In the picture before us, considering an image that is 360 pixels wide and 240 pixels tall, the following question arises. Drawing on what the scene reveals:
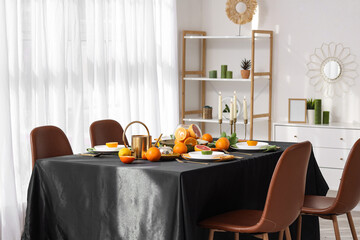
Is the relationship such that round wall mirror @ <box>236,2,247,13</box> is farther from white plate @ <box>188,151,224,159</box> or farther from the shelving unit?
white plate @ <box>188,151,224,159</box>

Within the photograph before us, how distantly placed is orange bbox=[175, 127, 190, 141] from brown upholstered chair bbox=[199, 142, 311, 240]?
678 mm

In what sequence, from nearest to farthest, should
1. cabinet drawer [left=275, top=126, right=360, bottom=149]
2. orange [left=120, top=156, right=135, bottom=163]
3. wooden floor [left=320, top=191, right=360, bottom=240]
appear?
orange [left=120, top=156, right=135, bottom=163]
wooden floor [left=320, top=191, right=360, bottom=240]
cabinet drawer [left=275, top=126, right=360, bottom=149]

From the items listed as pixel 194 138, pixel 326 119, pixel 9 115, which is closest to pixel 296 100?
pixel 326 119

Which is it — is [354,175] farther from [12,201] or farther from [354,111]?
[354,111]

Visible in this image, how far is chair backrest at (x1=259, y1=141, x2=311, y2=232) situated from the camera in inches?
109

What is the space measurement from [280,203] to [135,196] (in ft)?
2.38

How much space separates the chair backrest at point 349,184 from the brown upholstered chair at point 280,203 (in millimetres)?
359

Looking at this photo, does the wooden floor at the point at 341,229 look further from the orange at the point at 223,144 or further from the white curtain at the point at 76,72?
the white curtain at the point at 76,72

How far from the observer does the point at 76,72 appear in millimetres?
4680

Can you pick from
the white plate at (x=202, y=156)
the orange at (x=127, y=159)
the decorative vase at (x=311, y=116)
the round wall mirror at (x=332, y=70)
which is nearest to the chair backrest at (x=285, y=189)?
the white plate at (x=202, y=156)

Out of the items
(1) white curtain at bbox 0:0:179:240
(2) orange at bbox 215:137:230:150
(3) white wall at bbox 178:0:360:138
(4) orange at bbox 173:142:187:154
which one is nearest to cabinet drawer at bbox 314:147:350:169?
(3) white wall at bbox 178:0:360:138

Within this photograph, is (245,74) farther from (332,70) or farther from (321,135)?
(321,135)

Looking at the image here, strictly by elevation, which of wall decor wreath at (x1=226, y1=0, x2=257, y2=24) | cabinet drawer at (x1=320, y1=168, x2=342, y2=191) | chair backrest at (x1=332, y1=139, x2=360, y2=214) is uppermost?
wall decor wreath at (x1=226, y1=0, x2=257, y2=24)

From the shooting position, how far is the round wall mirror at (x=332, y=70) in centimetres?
583
